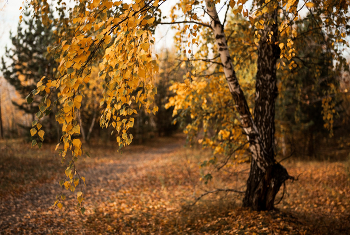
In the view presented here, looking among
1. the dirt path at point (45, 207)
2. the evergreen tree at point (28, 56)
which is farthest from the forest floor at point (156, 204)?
the evergreen tree at point (28, 56)

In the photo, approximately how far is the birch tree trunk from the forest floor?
0.35 meters

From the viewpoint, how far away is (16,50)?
1348 cm

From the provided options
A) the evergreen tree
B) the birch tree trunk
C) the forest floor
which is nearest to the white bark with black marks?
the birch tree trunk

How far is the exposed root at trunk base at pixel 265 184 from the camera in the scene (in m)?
3.75

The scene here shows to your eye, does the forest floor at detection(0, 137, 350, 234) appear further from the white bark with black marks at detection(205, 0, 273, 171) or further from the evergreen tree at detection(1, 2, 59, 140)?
the evergreen tree at detection(1, 2, 59, 140)

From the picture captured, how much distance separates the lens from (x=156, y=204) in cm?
595

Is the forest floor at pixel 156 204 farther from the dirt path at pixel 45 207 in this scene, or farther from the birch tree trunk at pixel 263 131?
the birch tree trunk at pixel 263 131

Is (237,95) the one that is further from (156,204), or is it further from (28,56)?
(28,56)

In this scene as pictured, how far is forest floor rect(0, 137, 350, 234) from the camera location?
4.04m

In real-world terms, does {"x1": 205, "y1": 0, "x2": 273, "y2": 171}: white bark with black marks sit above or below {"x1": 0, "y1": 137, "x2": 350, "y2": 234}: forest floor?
above

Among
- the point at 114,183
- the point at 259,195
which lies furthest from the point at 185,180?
the point at 259,195

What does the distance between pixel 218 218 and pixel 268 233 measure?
117 centimetres

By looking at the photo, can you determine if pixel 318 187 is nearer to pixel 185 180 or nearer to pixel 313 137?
pixel 185 180

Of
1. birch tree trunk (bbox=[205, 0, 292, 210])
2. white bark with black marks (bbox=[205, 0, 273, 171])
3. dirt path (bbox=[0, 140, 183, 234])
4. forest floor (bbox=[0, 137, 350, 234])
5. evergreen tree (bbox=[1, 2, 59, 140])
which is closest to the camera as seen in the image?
white bark with black marks (bbox=[205, 0, 273, 171])
